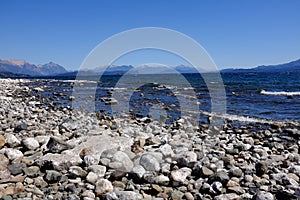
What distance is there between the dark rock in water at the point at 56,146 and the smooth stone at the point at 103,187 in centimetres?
150

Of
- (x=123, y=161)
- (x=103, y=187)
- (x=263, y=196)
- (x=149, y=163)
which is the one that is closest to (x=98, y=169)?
(x=123, y=161)

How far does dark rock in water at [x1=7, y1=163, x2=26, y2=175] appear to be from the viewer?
428 cm

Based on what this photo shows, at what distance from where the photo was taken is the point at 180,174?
4195 mm

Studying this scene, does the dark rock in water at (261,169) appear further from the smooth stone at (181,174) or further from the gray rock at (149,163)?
the gray rock at (149,163)

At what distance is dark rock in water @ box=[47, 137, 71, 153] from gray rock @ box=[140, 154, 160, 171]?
59.5 inches

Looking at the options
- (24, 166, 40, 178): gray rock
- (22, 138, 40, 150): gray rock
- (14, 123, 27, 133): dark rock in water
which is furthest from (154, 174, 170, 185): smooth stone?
(14, 123, 27, 133): dark rock in water

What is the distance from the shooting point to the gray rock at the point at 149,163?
4398mm

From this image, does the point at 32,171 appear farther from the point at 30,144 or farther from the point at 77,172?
the point at 30,144

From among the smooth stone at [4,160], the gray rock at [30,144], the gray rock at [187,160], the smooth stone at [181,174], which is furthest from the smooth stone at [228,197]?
the gray rock at [30,144]

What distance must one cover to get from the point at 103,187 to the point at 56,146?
1696 mm

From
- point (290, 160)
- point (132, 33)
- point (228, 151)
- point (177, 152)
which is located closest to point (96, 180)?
point (177, 152)

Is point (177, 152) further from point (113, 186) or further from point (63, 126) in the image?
point (63, 126)

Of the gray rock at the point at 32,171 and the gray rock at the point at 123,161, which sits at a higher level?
the gray rock at the point at 123,161

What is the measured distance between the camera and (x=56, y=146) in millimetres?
5117
